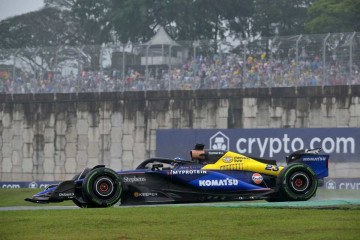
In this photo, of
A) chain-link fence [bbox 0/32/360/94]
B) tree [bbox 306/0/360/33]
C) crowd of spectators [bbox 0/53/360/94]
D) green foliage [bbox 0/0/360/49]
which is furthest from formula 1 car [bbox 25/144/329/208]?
green foliage [bbox 0/0/360/49]

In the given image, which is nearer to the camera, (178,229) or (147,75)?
(178,229)

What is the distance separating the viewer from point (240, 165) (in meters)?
20.8

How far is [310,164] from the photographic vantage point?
2128 cm

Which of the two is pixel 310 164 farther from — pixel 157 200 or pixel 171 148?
pixel 171 148

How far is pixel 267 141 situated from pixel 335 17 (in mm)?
18446

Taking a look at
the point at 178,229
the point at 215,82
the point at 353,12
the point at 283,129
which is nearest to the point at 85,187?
the point at 178,229

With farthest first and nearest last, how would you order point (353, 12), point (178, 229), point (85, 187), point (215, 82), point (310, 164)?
point (353, 12) < point (215, 82) < point (310, 164) < point (85, 187) < point (178, 229)

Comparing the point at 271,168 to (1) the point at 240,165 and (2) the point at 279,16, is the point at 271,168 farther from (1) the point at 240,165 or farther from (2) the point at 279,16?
(2) the point at 279,16

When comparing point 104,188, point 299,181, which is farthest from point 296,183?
point 104,188

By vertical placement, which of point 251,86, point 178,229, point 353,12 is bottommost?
point 178,229

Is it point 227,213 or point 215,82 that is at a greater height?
point 215,82

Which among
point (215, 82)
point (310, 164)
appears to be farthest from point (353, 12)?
point (310, 164)

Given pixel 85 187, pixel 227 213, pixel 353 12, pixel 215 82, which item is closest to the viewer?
pixel 227 213

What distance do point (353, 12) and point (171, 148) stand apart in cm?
1669
